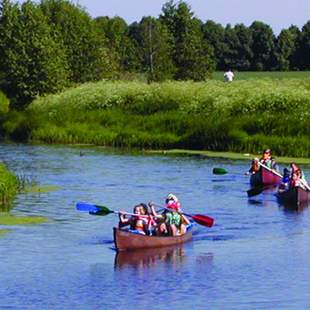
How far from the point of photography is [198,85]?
75.6 metres

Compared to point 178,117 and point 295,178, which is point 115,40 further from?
point 295,178

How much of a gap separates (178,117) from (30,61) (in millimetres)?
21139

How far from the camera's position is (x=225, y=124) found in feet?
214

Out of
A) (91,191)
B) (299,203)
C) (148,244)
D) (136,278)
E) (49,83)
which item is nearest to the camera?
(136,278)

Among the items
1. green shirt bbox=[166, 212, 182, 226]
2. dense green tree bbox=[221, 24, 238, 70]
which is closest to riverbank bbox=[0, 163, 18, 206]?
green shirt bbox=[166, 212, 182, 226]

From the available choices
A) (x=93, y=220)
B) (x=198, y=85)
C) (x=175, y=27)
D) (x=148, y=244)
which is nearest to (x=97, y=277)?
(x=148, y=244)

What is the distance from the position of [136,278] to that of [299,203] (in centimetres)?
1467

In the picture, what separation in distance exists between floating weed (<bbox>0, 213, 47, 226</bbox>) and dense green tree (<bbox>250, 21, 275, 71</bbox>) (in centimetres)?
11657

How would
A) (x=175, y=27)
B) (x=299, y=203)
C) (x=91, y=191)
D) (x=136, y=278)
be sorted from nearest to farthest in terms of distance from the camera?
(x=136, y=278)
(x=299, y=203)
(x=91, y=191)
(x=175, y=27)

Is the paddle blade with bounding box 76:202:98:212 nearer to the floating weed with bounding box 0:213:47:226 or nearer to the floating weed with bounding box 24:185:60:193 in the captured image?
the floating weed with bounding box 0:213:47:226

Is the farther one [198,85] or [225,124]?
[198,85]

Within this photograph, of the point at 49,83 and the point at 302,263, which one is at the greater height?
the point at 49,83

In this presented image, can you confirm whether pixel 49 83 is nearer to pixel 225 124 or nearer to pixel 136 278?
pixel 225 124

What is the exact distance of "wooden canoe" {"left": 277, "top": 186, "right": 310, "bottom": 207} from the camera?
44.5 metres
